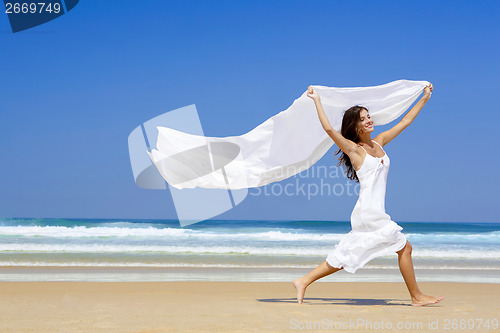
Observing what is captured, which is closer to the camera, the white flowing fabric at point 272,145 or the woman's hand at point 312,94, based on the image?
the woman's hand at point 312,94

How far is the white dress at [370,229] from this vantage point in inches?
209

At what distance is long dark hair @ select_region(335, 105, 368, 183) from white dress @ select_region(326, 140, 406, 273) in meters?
0.22

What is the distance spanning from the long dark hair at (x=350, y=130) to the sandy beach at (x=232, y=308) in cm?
141

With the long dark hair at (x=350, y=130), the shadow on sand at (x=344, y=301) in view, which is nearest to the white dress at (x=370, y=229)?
the long dark hair at (x=350, y=130)

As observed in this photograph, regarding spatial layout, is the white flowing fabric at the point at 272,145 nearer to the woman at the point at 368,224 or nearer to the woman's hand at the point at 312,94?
the woman's hand at the point at 312,94

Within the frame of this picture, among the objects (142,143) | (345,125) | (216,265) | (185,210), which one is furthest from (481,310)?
(216,265)

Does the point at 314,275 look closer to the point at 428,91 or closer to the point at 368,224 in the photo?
the point at 368,224

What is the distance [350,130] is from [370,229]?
1.03 m

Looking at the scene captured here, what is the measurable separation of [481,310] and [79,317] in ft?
12.7

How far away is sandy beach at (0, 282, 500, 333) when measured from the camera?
14.3 feet

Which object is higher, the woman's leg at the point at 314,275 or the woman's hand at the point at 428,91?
the woman's hand at the point at 428,91

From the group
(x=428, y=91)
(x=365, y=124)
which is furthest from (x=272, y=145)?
(x=428, y=91)

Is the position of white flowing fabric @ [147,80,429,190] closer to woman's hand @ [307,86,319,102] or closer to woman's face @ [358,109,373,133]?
woman's hand @ [307,86,319,102]

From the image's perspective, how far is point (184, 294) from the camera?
6.73 m
